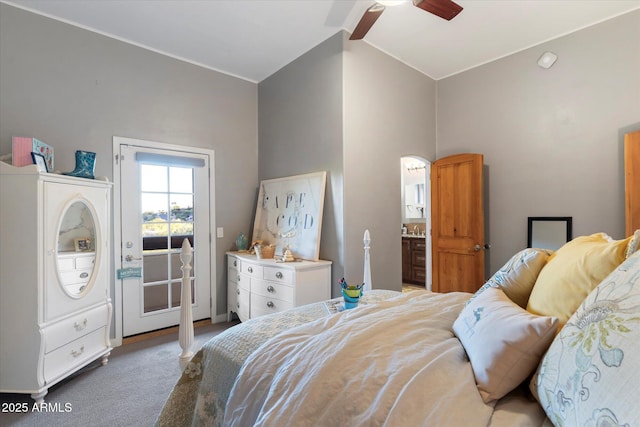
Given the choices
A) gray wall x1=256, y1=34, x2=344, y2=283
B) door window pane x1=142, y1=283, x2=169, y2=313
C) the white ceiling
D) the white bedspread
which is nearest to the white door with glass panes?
door window pane x1=142, y1=283, x2=169, y2=313

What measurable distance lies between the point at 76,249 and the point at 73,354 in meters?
0.80

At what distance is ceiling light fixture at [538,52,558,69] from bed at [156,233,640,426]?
2.94 metres

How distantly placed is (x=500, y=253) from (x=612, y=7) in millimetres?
2503

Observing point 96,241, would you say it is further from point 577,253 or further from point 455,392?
point 577,253

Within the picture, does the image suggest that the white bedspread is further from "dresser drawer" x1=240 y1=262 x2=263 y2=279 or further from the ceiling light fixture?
the ceiling light fixture

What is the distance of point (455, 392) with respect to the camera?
0.79m

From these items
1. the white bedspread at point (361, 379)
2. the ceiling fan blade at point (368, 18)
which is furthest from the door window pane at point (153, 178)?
the white bedspread at point (361, 379)

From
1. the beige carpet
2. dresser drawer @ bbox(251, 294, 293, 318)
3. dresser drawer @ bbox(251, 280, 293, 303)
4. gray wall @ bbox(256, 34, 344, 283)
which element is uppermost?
gray wall @ bbox(256, 34, 344, 283)

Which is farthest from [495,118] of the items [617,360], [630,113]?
[617,360]

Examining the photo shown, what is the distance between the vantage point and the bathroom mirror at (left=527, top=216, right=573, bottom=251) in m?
3.06

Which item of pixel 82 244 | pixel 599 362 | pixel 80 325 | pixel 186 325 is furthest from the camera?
pixel 82 244

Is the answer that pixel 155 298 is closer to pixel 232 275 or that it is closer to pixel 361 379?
pixel 232 275

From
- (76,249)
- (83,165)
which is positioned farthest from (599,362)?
(83,165)

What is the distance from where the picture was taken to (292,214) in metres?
3.46
